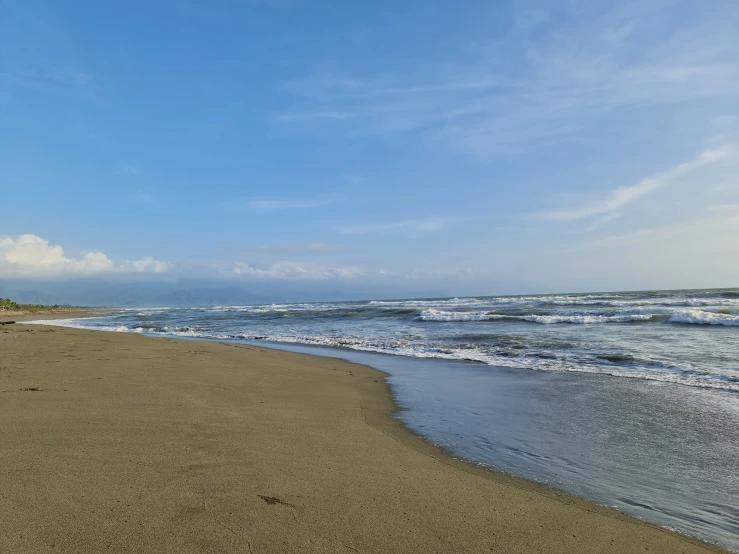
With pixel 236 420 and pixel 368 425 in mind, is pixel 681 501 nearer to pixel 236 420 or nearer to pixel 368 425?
pixel 368 425

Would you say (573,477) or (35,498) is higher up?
(35,498)

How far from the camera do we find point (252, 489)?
3.12 metres

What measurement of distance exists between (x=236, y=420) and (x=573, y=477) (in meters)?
3.63

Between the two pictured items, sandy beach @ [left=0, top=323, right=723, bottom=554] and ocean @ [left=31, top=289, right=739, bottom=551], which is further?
ocean @ [left=31, top=289, right=739, bottom=551]

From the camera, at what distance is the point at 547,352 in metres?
11.9

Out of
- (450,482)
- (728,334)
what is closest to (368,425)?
(450,482)

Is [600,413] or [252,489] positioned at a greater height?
[252,489]

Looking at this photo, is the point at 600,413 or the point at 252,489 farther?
the point at 600,413

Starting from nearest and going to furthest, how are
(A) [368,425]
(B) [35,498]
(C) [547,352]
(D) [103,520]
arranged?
(D) [103,520] < (B) [35,498] < (A) [368,425] < (C) [547,352]

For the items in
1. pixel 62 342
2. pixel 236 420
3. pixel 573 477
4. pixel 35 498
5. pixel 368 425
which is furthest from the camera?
pixel 62 342

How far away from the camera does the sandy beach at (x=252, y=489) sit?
253 cm

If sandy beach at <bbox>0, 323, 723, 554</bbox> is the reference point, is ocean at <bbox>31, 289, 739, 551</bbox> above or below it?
below

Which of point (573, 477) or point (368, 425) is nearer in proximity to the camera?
point (573, 477)

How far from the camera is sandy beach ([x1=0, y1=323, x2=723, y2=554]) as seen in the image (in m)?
2.53
